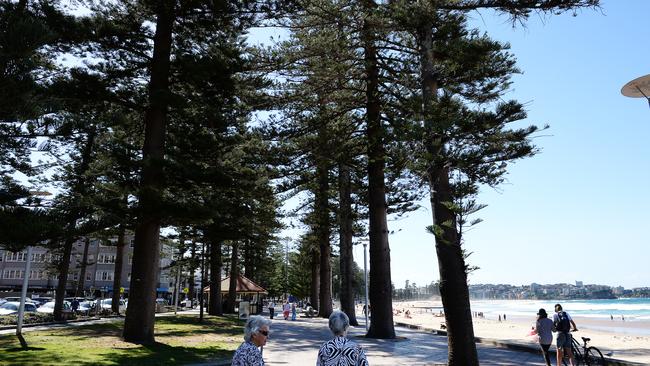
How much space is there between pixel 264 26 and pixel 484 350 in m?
13.6

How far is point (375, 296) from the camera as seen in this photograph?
1855cm

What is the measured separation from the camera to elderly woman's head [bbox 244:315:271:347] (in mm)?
4152

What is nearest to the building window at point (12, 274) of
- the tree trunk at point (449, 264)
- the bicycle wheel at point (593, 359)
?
the tree trunk at point (449, 264)

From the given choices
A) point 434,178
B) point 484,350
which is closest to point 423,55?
point 434,178

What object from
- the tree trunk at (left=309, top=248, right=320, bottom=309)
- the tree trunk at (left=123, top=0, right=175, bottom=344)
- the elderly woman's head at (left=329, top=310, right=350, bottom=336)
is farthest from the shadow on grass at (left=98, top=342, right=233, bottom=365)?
the tree trunk at (left=309, top=248, right=320, bottom=309)

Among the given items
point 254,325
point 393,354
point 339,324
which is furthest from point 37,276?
point 339,324

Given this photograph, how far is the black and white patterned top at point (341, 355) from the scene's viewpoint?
3.87 m

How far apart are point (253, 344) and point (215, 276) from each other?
2851 cm

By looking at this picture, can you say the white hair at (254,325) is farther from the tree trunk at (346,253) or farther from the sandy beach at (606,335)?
the tree trunk at (346,253)

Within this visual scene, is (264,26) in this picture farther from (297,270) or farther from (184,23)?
(297,270)

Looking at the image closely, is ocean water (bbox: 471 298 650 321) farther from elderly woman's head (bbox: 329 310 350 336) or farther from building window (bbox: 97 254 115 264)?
elderly woman's head (bbox: 329 310 350 336)

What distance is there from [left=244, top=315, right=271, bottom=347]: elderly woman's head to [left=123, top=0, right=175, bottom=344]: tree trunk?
974cm

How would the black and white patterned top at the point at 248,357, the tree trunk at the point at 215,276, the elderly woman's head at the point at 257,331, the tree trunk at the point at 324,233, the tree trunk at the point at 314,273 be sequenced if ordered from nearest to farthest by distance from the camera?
1. the black and white patterned top at the point at 248,357
2. the elderly woman's head at the point at 257,331
3. the tree trunk at the point at 215,276
4. the tree trunk at the point at 324,233
5. the tree trunk at the point at 314,273

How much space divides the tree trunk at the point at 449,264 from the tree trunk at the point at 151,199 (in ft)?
25.3
